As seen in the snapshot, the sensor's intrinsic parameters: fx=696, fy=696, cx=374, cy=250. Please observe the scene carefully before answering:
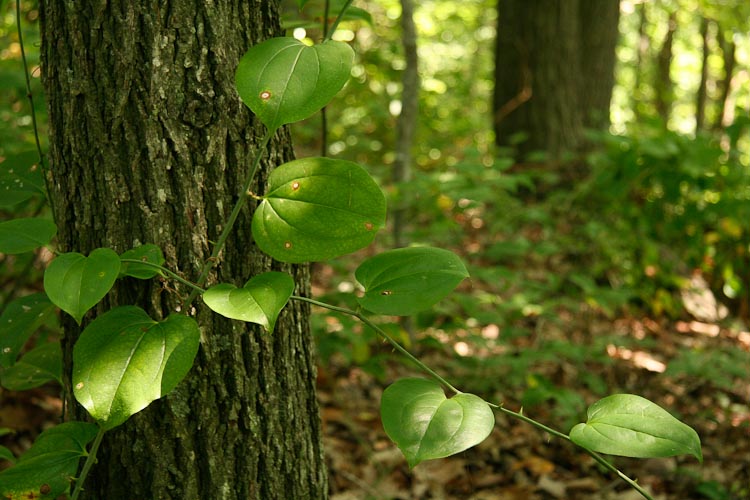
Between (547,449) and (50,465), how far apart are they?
1862 millimetres

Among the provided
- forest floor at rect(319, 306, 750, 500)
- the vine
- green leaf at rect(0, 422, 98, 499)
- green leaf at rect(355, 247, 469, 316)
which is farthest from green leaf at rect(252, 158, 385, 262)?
forest floor at rect(319, 306, 750, 500)

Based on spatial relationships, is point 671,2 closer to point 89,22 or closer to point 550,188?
point 550,188

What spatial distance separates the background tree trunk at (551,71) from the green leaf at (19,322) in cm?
453

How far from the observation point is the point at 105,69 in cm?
119

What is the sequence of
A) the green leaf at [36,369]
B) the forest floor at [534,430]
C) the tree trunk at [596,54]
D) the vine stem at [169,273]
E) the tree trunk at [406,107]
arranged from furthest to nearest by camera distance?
the tree trunk at [596,54], the tree trunk at [406,107], the forest floor at [534,430], the green leaf at [36,369], the vine stem at [169,273]

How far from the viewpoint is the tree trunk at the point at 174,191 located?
119 cm

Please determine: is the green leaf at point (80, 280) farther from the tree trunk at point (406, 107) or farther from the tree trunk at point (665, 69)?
the tree trunk at point (665, 69)

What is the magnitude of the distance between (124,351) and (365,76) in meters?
5.30

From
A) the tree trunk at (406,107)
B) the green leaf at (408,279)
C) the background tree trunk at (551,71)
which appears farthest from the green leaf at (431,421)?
the background tree trunk at (551,71)

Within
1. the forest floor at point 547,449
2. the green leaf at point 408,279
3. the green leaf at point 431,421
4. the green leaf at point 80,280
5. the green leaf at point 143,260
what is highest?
the green leaf at point 80,280

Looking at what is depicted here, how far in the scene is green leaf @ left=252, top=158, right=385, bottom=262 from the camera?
110 centimetres

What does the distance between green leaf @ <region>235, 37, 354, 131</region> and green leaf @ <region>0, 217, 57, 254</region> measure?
448mm

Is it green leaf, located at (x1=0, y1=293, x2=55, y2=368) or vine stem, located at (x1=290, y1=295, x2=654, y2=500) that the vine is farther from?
green leaf, located at (x1=0, y1=293, x2=55, y2=368)

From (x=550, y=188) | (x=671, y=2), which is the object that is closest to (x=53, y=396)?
(x=550, y=188)
